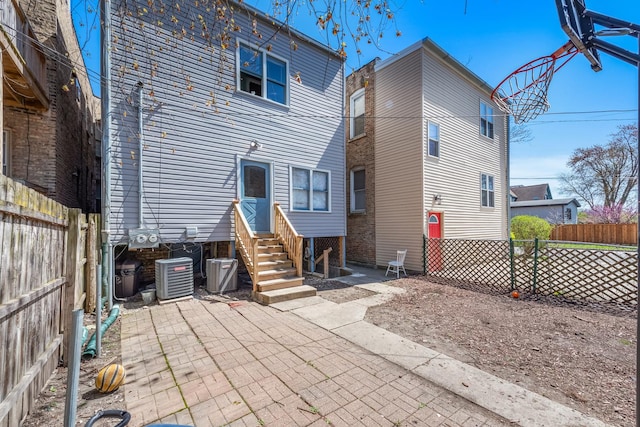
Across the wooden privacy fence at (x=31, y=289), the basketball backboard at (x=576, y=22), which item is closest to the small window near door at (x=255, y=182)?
the wooden privacy fence at (x=31, y=289)

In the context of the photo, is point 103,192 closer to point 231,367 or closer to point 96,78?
point 96,78

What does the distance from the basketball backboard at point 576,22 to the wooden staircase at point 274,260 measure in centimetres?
573

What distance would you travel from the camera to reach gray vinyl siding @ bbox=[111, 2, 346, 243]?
6.08 metres

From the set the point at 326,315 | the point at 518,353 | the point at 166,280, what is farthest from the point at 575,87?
the point at 166,280

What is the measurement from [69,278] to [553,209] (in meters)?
37.0

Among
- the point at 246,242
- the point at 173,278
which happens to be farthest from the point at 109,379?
the point at 246,242

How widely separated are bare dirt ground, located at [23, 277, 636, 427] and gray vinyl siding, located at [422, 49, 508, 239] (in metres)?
4.60

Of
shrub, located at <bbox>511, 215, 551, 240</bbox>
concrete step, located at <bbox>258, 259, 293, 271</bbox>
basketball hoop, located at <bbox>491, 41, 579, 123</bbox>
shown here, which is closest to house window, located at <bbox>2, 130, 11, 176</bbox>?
concrete step, located at <bbox>258, 259, 293, 271</bbox>

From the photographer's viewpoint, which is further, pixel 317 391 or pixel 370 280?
pixel 370 280

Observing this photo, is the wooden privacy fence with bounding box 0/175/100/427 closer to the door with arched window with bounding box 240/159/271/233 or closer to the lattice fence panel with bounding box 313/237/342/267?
the door with arched window with bounding box 240/159/271/233

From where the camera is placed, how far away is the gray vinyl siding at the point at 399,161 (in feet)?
31.2

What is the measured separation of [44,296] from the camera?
279 centimetres

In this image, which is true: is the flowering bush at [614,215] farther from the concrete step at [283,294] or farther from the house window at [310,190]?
the concrete step at [283,294]

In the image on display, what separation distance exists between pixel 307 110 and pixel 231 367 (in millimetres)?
7699
